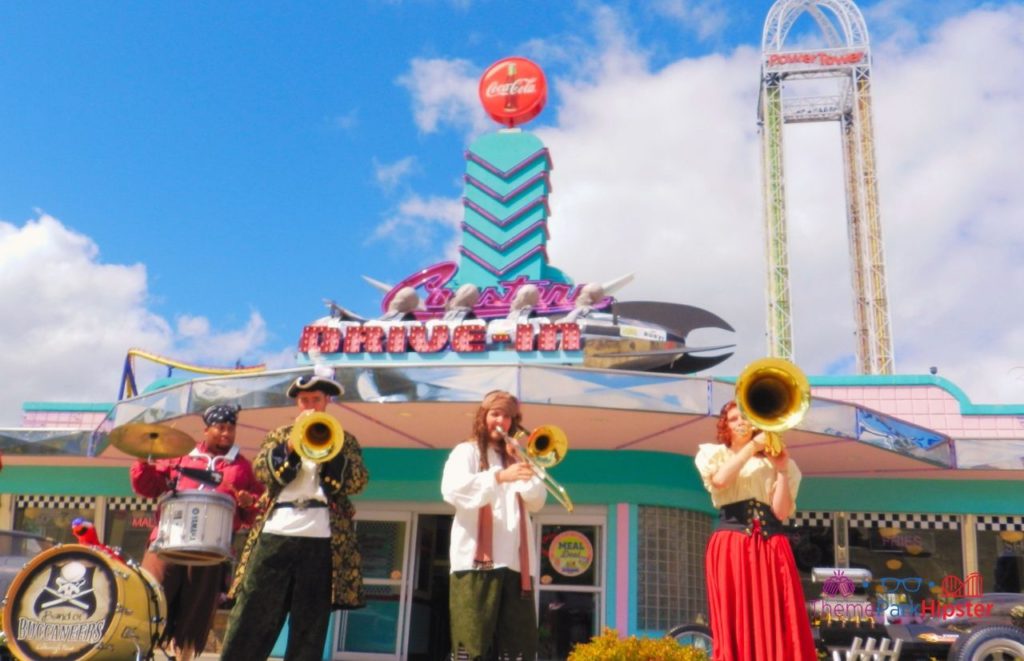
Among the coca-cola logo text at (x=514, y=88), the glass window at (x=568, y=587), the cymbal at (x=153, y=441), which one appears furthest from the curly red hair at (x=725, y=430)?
the coca-cola logo text at (x=514, y=88)

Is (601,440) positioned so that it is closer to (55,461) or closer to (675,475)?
(675,475)

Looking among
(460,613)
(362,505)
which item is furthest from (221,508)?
(362,505)

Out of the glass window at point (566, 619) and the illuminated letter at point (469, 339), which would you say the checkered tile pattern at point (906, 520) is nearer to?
the glass window at point (566, 619)

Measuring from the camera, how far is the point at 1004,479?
40.5 ft

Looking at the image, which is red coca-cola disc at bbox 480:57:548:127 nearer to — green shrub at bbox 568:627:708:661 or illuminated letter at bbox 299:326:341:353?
illuminated letter at bbox 299:326:341:353

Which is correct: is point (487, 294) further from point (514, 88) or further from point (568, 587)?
point (568, 587)

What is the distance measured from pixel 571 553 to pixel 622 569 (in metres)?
0.67

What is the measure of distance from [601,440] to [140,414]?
5.34 metres

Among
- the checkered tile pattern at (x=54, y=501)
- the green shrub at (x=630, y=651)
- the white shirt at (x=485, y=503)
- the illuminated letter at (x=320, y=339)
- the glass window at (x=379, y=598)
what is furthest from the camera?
the illuminated letter at (x=320, y=339)

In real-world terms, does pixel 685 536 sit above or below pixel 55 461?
below

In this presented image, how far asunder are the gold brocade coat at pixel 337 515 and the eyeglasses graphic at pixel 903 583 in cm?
969

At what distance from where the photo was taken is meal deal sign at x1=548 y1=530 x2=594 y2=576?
1122cm

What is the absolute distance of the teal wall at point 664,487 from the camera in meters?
11.4

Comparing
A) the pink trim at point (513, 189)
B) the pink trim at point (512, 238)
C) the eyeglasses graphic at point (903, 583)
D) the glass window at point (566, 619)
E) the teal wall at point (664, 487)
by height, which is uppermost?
the pink trim at point (513, 189)
